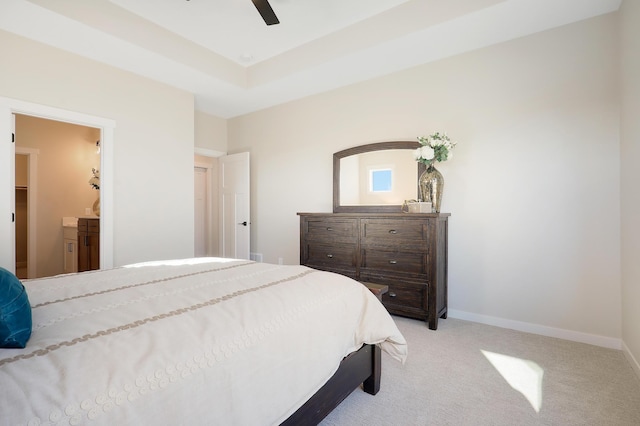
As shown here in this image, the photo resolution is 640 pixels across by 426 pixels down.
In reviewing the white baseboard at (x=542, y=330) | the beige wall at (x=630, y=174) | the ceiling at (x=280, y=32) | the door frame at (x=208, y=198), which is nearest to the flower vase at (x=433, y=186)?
the white baseboard at (x=542, y=330)

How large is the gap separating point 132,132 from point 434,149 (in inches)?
133

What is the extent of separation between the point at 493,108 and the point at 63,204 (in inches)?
239

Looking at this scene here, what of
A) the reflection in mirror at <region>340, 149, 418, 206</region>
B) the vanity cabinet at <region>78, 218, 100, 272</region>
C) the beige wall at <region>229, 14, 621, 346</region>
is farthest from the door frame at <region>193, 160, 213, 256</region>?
the beige wall at <region>229, 14, 621, 346</region>

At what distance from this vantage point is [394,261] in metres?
3.10

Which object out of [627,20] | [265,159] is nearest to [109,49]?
[265,159]

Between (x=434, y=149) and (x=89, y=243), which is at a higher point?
(x=434, y=149)

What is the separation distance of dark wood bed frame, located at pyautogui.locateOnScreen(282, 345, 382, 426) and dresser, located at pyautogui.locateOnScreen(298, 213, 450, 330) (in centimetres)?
96

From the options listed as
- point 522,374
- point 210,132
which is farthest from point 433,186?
point 210,132

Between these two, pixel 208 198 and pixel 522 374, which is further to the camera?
pixel 208 198

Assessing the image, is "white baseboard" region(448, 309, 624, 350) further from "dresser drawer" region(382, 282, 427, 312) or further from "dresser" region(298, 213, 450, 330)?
"dresser drawer" region(382, 282, 427, 312)

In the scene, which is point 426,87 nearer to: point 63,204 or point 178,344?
point 178,344

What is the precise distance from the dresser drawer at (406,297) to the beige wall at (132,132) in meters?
2.66

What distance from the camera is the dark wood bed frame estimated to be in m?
1.26

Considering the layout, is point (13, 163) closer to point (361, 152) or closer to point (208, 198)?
point (208, 198)
